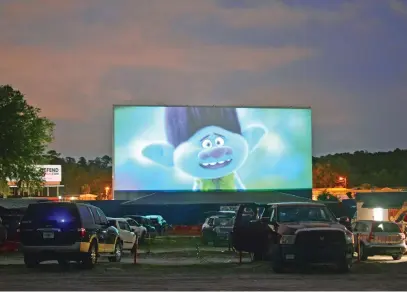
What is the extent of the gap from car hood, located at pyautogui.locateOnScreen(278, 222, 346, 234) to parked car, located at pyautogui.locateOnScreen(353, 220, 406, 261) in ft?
25.2

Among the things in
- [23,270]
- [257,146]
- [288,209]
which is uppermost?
[257,146]

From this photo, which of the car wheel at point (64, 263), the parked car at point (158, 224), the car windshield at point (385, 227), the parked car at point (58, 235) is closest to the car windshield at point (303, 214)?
the parked car at point (58, 235)

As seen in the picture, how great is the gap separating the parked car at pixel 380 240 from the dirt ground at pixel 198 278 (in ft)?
19.7

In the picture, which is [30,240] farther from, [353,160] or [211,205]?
[353,160]

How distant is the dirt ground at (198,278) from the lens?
16172mm

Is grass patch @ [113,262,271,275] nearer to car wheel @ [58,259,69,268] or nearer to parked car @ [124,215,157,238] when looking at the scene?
car wheel @ [58,259,69,268]

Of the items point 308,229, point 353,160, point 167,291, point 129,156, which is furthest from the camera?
point 353,160

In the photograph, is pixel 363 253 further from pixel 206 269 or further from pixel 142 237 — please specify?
pixel 142 237

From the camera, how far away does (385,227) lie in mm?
28797

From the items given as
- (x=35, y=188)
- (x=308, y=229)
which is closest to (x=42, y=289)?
(x=308, y=229)

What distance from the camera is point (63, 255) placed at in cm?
2133

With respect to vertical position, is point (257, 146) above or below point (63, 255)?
above

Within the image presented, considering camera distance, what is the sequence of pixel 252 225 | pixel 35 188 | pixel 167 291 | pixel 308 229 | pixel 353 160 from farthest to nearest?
1. pixel 353 160
2. pixel 35 188
3. pixel 252 225
4. pixel 308 229
5. pixel 167 291

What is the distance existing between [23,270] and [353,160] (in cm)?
13901
